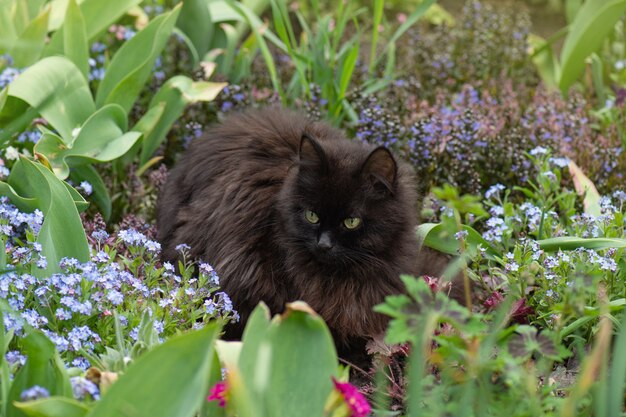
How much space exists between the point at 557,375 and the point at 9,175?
1.93 m

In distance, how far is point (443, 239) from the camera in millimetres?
2955

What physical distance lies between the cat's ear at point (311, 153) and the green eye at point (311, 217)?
0.14 metres

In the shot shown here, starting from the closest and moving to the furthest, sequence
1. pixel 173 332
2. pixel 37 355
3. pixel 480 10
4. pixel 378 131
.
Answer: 1. pixel 37 355
2. pixel 173 332
3. pixel 378 131
4. pixel 480 10

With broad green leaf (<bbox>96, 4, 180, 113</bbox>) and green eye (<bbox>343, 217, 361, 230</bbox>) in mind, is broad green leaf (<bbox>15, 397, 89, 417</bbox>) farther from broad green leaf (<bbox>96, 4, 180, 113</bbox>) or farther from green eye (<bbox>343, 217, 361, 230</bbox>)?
broad green leaf (<bbox>96, 4, 180, 113</bbox>)

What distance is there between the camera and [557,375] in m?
2.57

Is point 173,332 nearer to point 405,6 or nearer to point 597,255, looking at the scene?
point 597,255

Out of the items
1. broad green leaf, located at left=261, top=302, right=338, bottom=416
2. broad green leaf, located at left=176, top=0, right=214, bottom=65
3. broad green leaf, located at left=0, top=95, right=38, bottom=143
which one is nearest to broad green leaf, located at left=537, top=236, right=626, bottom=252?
broad green leaf, located at left=261, top=302, right=338, bottom=416

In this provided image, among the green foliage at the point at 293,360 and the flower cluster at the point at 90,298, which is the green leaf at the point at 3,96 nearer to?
the flower cluster at the point at 90,298

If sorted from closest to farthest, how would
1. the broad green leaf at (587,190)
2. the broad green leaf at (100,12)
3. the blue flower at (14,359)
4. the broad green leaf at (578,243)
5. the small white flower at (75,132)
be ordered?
the blue flower at (14,359), the broad green leaf at (578,243), the small white flower at (75,132), the broad green leaf at (587,190), the broad green leaf at (100,12)

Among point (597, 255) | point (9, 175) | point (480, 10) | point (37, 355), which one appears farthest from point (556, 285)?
point (480, 10)

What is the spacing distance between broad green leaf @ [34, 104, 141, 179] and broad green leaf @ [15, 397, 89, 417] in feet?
Answer: 4.41

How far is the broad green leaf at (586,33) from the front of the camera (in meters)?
4.30

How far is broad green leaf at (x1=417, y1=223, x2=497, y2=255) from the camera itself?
2.94m

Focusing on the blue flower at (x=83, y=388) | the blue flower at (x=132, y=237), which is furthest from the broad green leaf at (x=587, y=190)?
the blue flower at (x=83, y=388)
